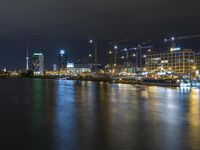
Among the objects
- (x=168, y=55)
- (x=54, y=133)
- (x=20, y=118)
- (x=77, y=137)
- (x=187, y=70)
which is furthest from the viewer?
(x=168, y=55)

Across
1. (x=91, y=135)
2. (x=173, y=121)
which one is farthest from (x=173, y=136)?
(x=173, y=121)

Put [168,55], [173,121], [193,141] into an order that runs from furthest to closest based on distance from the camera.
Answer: [168,55]
[173,121]
[193,141]

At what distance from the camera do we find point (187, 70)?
150750 mm

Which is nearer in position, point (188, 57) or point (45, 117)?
point (45, 117)

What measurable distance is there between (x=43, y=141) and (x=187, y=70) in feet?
459

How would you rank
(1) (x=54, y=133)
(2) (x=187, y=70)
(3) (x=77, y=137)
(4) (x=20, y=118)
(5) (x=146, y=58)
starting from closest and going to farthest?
(3) (x=77, y=137)
(1) (x=54, y=133)
(4) (x=20, y=118)
(2) (x=187, y=70)
(5) (x=146, y=58)

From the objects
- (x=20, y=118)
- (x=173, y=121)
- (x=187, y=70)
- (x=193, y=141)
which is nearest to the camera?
(x=193, y=141)

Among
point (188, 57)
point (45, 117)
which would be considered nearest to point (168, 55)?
point (188, 57)

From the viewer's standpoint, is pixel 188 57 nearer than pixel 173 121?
No

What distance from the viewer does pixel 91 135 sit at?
16984mm

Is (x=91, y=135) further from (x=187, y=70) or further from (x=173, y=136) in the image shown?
(x=187, y=70)

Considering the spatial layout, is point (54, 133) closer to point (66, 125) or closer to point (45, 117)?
point (66, 125)

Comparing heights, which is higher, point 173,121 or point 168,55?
point 168,55

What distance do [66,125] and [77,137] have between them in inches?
148
